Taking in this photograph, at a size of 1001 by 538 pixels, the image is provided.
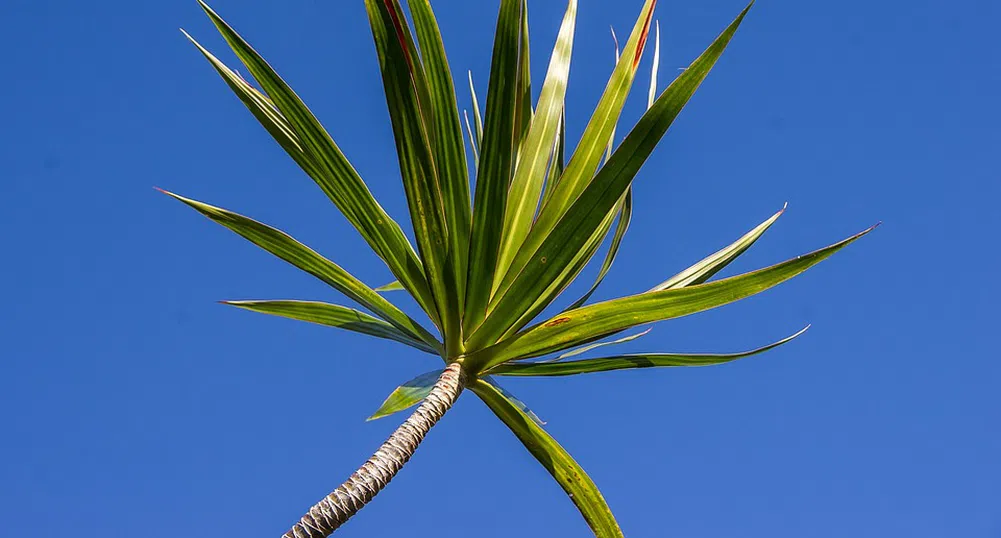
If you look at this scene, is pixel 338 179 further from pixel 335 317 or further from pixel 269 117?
pixel 335 317

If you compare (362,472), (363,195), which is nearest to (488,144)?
(363,195)

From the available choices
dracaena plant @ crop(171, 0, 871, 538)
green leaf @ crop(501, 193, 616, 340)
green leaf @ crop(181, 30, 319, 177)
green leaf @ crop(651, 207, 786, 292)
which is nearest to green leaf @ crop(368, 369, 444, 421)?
dracaena plant @ crop(171, 0, 871, 538)

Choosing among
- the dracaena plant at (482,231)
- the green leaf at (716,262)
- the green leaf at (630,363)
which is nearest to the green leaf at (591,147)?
the dracaena plant at (482,231)

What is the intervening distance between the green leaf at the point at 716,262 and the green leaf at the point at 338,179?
78 cm

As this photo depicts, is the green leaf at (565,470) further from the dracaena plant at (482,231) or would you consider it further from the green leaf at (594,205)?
the green leaf at (594,205)

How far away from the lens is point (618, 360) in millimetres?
2123

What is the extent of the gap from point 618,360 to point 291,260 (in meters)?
0.94

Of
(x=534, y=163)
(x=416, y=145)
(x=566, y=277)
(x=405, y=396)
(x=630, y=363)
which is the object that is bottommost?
(x=405, y=396)

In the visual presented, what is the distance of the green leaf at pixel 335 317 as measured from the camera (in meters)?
2.12

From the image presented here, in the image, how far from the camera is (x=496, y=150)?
1.75m

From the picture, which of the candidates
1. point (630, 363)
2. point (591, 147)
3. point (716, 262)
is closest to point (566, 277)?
point (630, 363)

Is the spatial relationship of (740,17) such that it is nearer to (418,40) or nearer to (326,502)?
(418,40)

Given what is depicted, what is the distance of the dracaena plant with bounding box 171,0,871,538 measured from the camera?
5.52ft

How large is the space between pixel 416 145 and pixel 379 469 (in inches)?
29.2
